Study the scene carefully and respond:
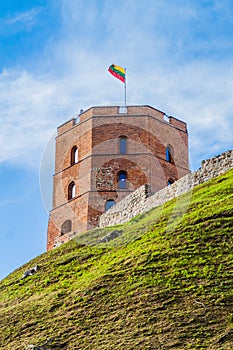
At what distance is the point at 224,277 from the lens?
18.9 metres

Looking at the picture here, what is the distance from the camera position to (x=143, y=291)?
1944 cm

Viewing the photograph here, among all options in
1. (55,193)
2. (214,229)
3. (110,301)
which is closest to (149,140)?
(55,193)

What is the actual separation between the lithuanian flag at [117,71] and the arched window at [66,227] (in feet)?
32.2

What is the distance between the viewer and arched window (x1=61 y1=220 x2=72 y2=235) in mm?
42253

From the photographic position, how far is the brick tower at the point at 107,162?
1638 inches

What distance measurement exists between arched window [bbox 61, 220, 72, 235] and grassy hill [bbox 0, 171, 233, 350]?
15.5 m

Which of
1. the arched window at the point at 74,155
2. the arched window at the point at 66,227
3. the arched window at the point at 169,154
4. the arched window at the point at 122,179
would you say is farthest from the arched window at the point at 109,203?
the arched window at the point at 169,154

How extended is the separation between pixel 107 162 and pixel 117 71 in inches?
274

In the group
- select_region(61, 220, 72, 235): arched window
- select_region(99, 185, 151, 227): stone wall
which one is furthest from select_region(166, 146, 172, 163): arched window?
select_region(99, 185, 151, 227): stone wall

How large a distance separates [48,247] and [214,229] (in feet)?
71.4

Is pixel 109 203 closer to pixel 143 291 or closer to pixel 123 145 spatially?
pixel 123 145

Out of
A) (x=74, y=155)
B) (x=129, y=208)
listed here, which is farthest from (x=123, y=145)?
(x=129, y=208)

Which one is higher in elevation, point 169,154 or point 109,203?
point 169,154

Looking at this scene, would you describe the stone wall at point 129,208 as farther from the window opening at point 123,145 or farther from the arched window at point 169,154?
the arched window at point 169,154
